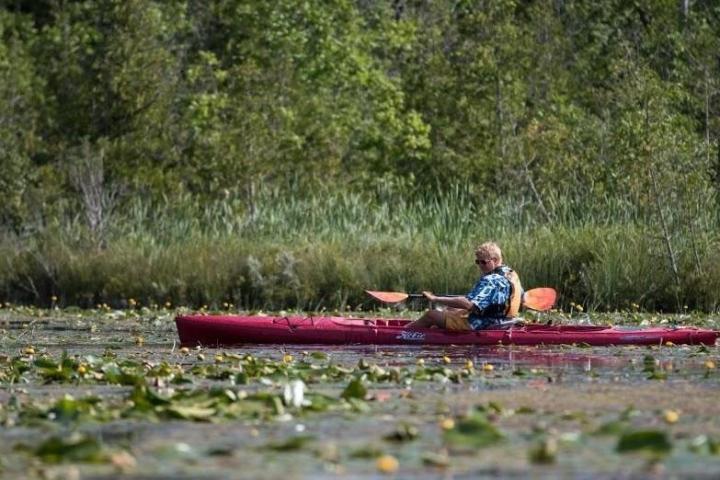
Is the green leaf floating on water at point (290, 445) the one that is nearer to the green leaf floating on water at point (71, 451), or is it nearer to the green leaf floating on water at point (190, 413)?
the green leaf floating on water at point (71, 451)

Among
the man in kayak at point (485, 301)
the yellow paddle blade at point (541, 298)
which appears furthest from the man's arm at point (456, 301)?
the yellow paddle blade at point (541, 298)

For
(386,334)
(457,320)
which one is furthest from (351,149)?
(386,334)

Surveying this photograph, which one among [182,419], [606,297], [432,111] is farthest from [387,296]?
[432,111]

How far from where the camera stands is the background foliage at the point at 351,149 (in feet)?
79.2

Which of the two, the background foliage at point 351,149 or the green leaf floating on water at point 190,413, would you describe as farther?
the background foliage at point 351,149

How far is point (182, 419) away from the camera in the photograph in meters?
9.59

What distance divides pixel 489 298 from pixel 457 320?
44 centimetres

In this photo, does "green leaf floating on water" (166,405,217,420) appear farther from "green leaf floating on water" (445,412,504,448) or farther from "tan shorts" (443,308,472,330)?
"tan shorts" (443,308,472,330)

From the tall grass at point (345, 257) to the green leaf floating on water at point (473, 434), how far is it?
14407mm

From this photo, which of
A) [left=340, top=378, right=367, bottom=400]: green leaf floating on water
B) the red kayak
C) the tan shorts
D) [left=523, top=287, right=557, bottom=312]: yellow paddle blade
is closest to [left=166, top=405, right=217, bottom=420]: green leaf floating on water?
[left=340, top=378, right=367, bottom=400]: green leaf floating on water

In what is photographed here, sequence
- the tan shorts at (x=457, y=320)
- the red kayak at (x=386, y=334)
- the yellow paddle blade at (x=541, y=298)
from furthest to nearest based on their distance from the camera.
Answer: the yellow paddle blade at (x=541, y=298) < the tan shorts at (x=457, y=320) < the red kayak at (x=386, y=334)

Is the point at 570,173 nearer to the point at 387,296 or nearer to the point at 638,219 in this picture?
the point at 638,219

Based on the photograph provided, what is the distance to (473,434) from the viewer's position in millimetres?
8383

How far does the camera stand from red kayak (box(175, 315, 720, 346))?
16.3m
